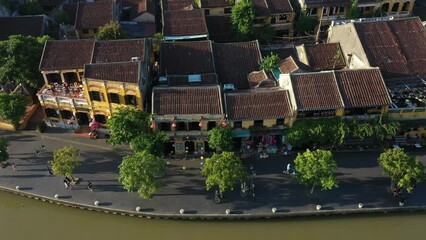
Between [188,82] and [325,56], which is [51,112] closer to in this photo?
[188,82]

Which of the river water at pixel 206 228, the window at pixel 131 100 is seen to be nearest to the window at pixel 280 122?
the river water at pixel 206 228

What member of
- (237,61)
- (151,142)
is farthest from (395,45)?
(151,142)

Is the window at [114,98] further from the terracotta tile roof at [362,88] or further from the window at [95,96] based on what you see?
the terracotta tile roof at [362,88]

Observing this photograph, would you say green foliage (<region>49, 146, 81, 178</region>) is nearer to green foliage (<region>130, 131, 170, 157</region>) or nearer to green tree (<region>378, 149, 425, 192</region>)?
green foliage (<region>130, 131, 170, 157</region>)

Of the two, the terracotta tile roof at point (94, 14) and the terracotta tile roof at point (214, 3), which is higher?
the terracotta tile roof at point (214, 3)

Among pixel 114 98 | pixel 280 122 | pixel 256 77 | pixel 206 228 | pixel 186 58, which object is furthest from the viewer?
pixel 186 58

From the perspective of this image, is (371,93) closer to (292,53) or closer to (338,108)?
(338,108)

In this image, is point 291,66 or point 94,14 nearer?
point 291,66
